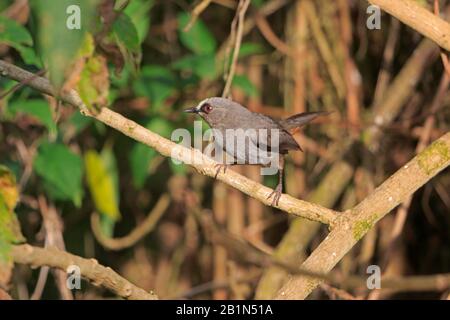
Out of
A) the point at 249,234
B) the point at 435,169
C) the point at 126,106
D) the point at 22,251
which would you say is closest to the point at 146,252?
the point at 249,234

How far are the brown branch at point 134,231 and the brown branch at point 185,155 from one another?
84.0 inches

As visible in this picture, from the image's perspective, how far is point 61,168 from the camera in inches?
152

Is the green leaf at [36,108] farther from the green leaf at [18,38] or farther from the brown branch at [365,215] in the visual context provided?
the brown branch at [365,215]

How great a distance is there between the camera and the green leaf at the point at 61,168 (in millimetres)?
3824

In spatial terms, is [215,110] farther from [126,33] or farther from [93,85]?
[93,85]

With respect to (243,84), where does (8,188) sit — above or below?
below

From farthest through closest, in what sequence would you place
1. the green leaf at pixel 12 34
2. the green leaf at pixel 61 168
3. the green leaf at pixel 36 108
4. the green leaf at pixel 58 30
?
the green leaf at pixel 61 168
the green leaf at pixel 36 108
the green leaf at pixel 12 34
the green leaf at pixel 58 30

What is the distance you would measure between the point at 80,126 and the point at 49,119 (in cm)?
40

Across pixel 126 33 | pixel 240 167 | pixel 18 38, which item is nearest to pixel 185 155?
pixel 126 33

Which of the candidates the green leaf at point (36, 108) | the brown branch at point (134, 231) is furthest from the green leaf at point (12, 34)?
the brown branch at point (134, 231)

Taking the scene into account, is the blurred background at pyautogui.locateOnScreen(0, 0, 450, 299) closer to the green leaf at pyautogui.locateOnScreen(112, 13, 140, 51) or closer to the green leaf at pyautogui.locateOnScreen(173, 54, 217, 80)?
the green leaf at pyautogui.locateOnScreen(173, 54, 217, 80)

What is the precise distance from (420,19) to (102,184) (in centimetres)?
222

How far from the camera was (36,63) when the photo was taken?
3332mm

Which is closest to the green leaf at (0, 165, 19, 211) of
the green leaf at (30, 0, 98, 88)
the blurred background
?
the blurred background
